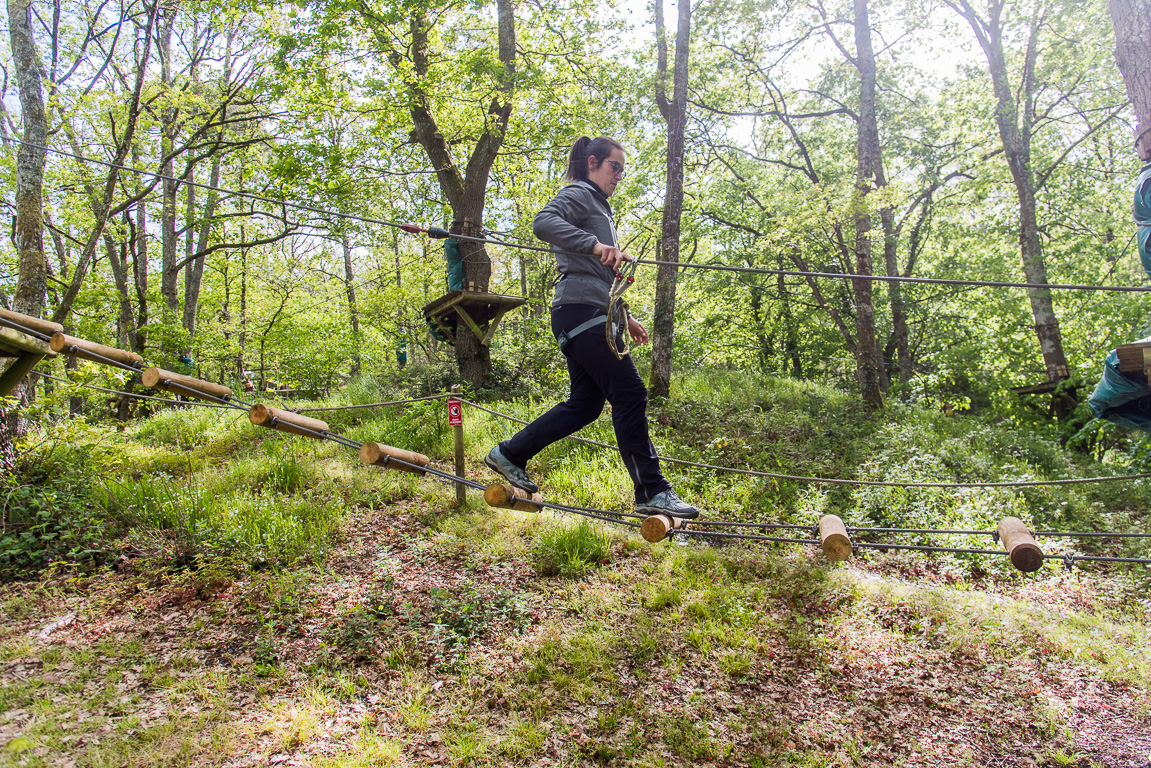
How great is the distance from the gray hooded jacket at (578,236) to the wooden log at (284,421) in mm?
1517

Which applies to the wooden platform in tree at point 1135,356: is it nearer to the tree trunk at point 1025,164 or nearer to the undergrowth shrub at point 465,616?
the undergrowth shrub at point 465,616

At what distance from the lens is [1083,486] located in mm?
7168

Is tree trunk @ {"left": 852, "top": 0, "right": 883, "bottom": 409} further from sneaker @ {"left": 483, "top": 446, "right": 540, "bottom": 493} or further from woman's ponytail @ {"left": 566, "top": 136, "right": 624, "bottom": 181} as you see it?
sneaker @ {"left": 483, "top": 446, "right": 540, "bottom": 493}

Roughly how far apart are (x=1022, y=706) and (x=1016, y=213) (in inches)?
485

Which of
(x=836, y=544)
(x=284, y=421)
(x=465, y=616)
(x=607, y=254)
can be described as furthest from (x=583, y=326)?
(x=465, y=616)

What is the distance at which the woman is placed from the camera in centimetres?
285

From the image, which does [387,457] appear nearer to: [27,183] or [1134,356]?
[1134,356]

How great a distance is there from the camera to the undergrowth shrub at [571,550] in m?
4.88

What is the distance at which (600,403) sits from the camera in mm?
3111

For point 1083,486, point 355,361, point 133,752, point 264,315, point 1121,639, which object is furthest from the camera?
point 355,361

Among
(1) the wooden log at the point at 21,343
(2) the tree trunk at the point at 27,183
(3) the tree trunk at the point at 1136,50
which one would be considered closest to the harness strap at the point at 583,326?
(1) the wooden log at the point at 21,343

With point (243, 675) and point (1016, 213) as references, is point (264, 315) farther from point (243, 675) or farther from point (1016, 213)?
point (1016, 213)

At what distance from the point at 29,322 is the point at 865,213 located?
1015cm

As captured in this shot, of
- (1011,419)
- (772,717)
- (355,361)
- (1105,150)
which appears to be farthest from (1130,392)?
(355,361)
